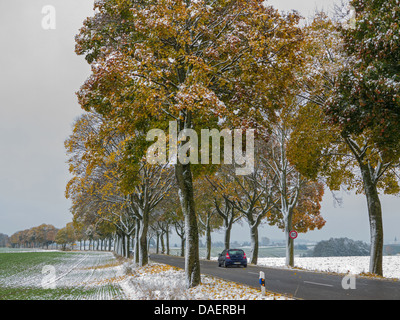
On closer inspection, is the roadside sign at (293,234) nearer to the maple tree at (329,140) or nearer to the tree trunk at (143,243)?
the maple tree at (329,140)

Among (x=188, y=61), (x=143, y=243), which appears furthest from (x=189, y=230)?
(x=143, y=243)

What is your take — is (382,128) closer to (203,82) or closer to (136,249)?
(203,82)

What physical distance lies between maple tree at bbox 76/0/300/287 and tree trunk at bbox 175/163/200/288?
37 mm

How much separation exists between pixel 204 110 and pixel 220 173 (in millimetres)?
21885

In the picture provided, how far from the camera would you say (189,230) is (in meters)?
13.4

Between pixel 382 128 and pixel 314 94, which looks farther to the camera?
pixel 314 94

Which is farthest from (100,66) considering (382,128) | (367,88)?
(382,128)

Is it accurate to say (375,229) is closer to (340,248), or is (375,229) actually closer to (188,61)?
(188,61)

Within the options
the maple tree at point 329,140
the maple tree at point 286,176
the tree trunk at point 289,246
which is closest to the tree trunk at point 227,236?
the maple tree at point 286,176

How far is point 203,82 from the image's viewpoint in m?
11.9

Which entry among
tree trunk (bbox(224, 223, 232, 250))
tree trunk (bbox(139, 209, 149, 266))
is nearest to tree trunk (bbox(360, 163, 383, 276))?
tree trunk (bbox(139, 209, 149, 266))

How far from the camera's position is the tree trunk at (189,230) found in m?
13.1

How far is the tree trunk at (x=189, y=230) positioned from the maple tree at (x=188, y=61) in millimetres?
37

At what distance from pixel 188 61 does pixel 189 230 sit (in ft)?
21.3
